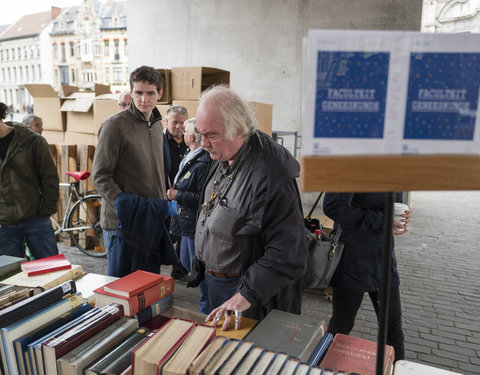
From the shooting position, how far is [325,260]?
7.13 feet

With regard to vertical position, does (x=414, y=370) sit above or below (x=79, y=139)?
below

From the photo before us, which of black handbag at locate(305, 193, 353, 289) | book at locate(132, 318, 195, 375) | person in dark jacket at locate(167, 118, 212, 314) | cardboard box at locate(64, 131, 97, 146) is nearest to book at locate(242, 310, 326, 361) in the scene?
book at locate(132, 318, 195, 375)

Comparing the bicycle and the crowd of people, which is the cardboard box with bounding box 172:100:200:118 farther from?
the bicycle

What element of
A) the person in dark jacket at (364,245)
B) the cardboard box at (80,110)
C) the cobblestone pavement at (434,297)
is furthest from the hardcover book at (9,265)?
the cardboard box at (80,110)

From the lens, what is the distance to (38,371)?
40.6 inches

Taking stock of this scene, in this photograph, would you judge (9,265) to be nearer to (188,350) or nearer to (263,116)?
(188,350)

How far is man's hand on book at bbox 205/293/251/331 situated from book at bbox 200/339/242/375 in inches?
11.3

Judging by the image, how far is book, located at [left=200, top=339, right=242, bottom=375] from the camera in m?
0.91

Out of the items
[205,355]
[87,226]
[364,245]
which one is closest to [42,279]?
[205,355]

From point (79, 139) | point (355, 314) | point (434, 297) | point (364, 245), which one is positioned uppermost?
point (79, 139)

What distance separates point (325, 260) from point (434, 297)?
250 cm

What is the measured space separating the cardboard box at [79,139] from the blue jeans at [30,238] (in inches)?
107

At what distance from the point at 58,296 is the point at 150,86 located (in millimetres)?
1699

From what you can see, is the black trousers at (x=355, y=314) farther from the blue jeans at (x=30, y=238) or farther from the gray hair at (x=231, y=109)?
the blue jeans at (x=30, y=238)
